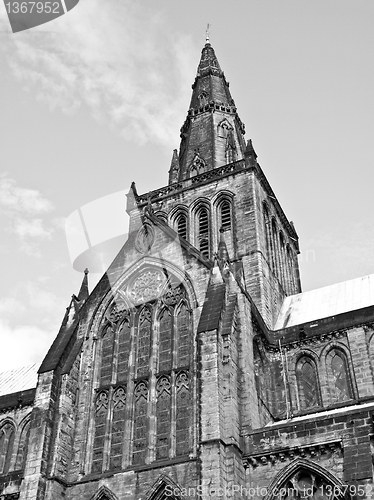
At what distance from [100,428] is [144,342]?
355cm

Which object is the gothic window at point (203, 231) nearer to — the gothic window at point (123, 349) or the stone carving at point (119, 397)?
the gothic window at point (123, 349)

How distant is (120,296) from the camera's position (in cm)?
2564

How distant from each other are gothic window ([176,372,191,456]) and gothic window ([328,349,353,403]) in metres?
5.74

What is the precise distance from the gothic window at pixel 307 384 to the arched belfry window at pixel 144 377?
476 cm

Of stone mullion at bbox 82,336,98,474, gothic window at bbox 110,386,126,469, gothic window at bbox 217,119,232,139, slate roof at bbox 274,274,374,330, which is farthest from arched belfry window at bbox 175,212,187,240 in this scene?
gothic window at bbox 110,386,126,469

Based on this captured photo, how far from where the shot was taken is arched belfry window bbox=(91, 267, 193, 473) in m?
21.1

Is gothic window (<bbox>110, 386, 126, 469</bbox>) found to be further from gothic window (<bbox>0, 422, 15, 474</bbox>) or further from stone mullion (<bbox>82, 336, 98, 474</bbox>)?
gothic window (<bbox>0, 422, 15, 474</bbox>)

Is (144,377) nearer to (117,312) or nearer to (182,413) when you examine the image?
(182,413)

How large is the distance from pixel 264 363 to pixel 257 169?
1408 centimetres

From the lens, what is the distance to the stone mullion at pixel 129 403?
21.1m

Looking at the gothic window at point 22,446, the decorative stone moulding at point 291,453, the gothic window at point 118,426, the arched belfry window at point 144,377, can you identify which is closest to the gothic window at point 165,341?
the arched belfry window at point 144,377

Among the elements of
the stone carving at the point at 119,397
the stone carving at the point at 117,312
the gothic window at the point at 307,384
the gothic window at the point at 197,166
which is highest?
the gothic window at the point at 197,166

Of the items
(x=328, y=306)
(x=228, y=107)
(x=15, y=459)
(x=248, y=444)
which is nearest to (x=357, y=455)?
(x=248, y=444)

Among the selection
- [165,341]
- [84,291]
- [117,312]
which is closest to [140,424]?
[165,341]
